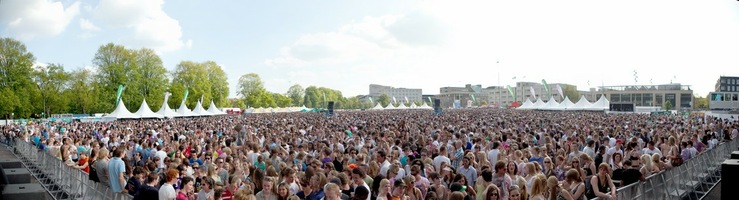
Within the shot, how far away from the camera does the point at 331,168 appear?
838 centimetres

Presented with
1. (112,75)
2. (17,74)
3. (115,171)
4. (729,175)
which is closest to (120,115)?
(17,74)

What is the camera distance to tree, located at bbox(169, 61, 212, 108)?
72.0m

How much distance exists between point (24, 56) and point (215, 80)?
30.4 metres

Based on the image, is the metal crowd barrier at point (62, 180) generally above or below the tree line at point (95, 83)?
below

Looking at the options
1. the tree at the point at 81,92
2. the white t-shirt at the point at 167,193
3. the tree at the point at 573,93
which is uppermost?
the tree at the point at 573,93

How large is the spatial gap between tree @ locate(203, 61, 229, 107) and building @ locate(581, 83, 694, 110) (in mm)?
84294

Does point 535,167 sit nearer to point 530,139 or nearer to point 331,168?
point 331,168

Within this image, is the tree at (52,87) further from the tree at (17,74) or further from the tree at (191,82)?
the tree at (191,82)

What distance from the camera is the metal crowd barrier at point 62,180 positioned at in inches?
346

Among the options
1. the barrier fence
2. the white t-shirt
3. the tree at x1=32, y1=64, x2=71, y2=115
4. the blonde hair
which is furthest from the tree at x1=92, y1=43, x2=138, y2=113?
the blonde hair

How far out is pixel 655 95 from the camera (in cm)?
12431

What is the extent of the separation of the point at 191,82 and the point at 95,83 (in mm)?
14743

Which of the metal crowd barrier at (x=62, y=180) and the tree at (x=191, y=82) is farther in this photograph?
the tree at (x=191, y=82)

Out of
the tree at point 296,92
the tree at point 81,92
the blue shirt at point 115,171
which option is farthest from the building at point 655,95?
the blue shirt at point 115,171
